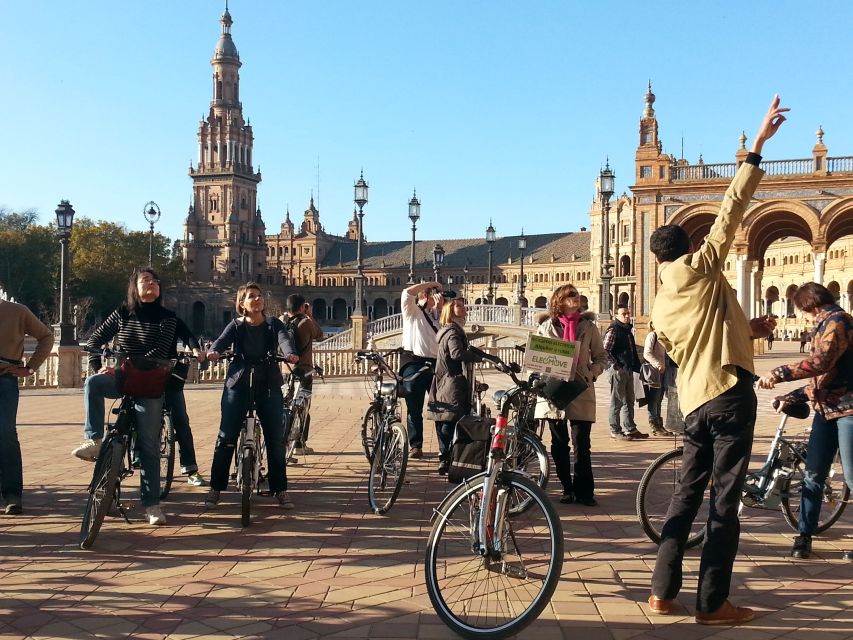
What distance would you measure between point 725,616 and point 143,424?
158 inches

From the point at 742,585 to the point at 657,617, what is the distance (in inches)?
33.3

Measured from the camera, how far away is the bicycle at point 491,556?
401 cm

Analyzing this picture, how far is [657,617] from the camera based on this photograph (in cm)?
438

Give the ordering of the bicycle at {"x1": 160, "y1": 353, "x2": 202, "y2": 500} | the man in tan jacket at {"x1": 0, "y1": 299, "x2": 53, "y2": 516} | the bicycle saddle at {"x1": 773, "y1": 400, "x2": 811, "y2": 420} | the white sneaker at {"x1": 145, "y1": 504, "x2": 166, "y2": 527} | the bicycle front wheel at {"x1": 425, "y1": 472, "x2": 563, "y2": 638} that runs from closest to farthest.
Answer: the bicycle front wheel at {"x1": 425, "y1": 472, "x2": 563, "y2": 638} < the bicycle saddle at {"x1": 773, "y1": 400, "x2": 811, "y2": 420} < the white sneaker at {"x1": 145, "y1": 504, "x2": 166, "y2": 527} < the man in tan jacket at {"x1": 0, "y1": 299, "x2": 53, "y2": 516} < the bicycle at {"x1": 160, "y1": 353, "x2": 202, "y2": 500}

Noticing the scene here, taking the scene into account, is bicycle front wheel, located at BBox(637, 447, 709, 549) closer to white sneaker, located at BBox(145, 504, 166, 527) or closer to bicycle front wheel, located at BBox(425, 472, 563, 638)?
bicycle front wheel, located at BBox(425, 472, 563, 638)

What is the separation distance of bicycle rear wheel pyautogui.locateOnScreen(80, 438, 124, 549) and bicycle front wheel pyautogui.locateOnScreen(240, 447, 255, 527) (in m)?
0.88

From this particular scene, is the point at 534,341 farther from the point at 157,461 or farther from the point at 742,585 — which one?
the point at 157,461

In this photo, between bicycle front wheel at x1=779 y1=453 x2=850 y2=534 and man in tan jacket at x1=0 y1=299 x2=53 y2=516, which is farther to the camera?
man in tan jacket at x1=0 y1=299 x2=53 y2=516

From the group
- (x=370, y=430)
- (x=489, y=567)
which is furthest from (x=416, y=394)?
(x=489, y=567)

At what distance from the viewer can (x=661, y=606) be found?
4.40m

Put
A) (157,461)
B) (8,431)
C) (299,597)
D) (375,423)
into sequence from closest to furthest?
1. (299,597)
2. (157,461)
3. (8,431)
4. (375,423)

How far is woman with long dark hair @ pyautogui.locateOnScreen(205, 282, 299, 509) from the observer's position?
6.73 metres

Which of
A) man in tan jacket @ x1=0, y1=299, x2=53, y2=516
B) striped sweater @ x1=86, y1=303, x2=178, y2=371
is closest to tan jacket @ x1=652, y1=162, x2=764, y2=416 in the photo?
striped sweater @ x1=86, y1=303, x2=178, y2=371

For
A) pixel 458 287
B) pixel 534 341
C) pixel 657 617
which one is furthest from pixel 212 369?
pixel 458 287
